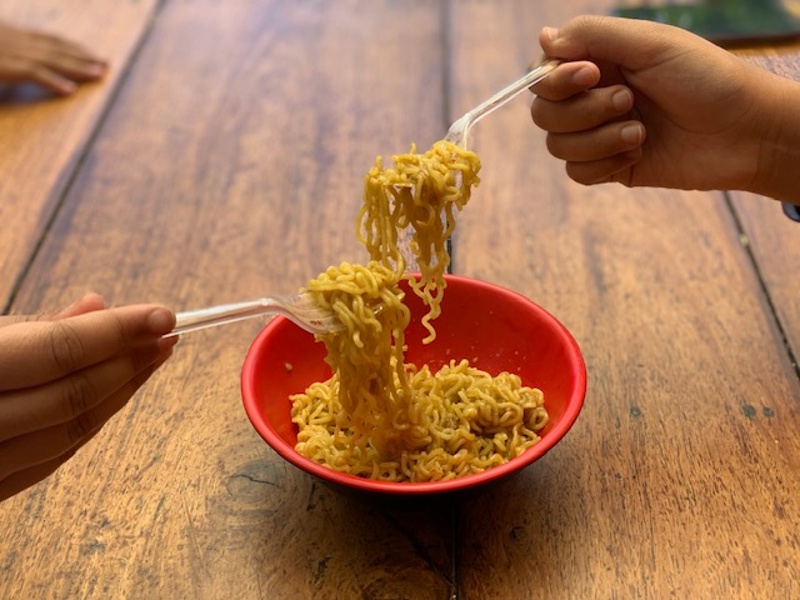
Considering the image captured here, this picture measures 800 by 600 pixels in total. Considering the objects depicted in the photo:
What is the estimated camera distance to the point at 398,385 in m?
1.24

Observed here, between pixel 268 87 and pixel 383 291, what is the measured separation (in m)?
1.18

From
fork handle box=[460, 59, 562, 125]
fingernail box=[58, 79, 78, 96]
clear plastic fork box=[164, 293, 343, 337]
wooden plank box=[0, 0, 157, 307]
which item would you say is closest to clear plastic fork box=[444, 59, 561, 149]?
fork handle box=[460, 59, 562, 125]

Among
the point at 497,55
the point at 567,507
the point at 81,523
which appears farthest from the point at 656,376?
the point at 497,55

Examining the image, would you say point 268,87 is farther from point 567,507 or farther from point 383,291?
A: point 567,507

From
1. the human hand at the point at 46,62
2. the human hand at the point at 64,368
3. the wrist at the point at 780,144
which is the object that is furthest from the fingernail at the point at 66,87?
the wrist at the point at 780,144

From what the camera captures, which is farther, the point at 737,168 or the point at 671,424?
the point at 737,168

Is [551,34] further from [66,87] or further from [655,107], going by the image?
[66,87]

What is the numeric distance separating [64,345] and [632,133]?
35.9 inches

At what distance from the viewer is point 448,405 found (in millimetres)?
1239

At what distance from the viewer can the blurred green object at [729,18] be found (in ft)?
7.07

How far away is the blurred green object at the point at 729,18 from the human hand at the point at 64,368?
66.6 inches

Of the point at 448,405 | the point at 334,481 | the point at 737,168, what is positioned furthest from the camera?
the point at 737,168

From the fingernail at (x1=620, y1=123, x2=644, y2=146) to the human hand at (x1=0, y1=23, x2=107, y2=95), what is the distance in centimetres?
136

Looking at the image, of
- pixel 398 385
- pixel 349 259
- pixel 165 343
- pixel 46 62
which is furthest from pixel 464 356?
pixel 46 62
